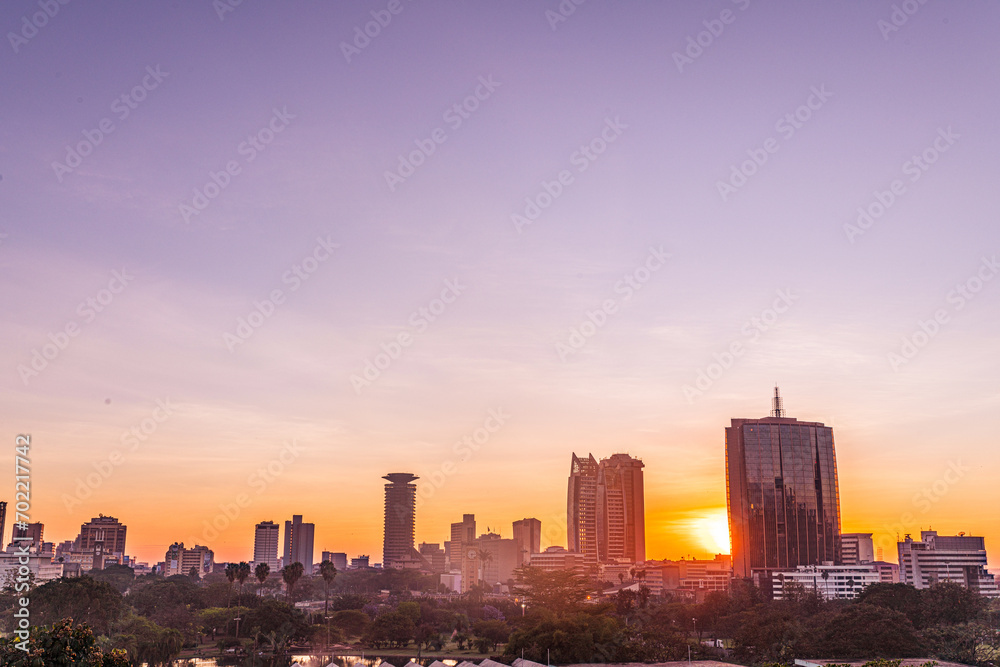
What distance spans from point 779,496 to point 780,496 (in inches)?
10.6

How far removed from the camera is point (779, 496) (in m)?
160

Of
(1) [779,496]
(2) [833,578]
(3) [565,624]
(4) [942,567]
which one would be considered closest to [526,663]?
(3) [565,624]

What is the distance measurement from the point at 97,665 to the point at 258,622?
181 ft

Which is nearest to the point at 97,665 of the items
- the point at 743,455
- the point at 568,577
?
the point at 568,577

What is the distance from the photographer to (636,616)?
89.7m

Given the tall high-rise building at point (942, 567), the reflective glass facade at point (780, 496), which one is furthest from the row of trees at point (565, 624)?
the tall high-rise building at point (942, 567)

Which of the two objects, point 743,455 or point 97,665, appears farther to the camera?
point 743,455

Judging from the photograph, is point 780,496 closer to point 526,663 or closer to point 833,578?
point 833,578

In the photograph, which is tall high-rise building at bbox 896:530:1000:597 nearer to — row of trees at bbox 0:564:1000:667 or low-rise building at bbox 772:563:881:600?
low-rise building at bbox 772:563:881:600

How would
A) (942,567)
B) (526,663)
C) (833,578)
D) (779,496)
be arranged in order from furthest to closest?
(779,496) → (942,567) → (833,578) → (526,663)

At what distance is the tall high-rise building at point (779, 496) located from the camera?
158 m

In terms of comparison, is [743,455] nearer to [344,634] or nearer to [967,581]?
[967,581]

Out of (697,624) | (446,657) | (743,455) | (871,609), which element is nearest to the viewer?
(871,609)

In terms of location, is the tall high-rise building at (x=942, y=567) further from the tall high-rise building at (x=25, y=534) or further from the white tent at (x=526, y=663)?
the tall high-rise building at (x=25, y=534)
